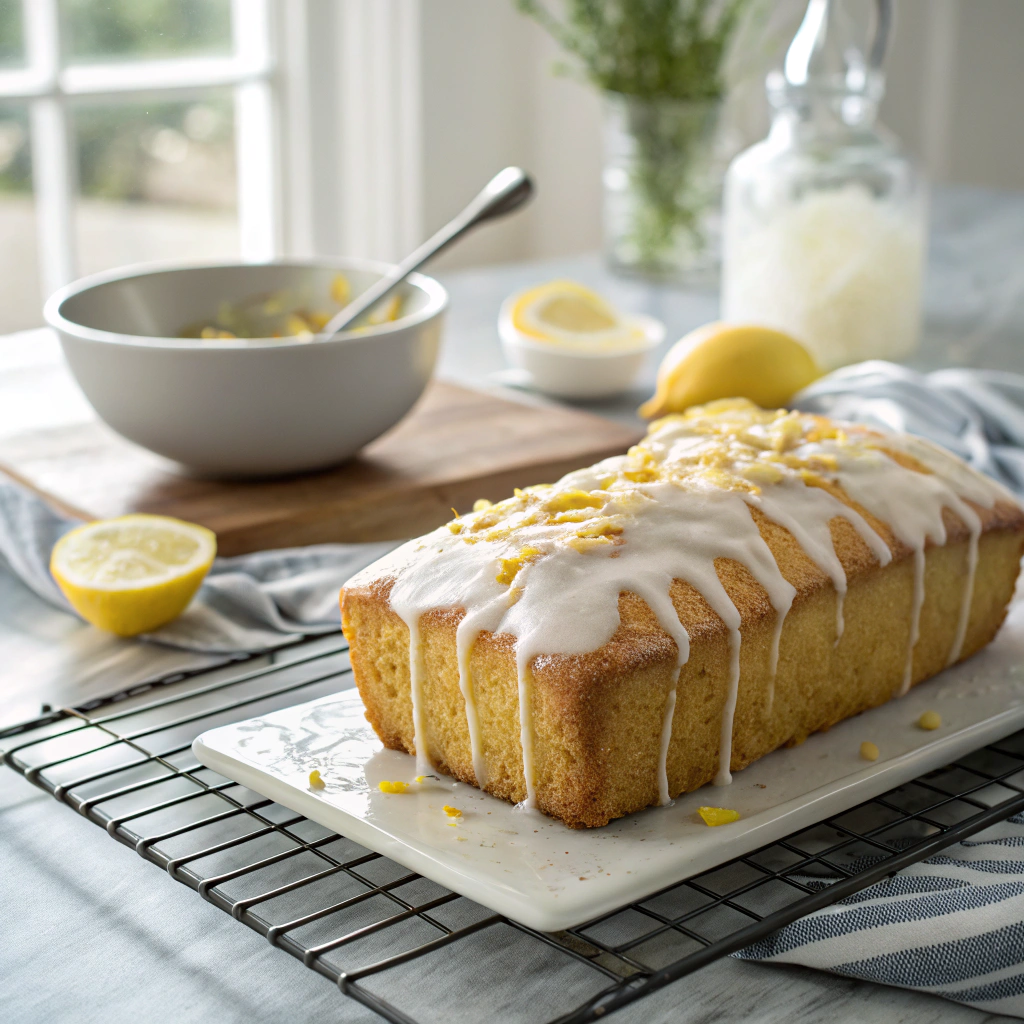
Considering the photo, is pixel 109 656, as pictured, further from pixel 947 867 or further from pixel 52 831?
pixel 947 867

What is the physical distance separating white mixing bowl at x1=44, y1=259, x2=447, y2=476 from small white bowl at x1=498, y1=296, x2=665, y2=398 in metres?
0.34

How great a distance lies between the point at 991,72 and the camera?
378 centimetres

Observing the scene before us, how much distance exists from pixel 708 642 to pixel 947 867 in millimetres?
220

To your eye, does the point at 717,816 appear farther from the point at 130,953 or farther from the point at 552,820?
the point at 130,953

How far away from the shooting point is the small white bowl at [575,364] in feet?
6.56

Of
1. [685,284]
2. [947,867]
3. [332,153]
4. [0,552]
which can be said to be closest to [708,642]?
[947,867]

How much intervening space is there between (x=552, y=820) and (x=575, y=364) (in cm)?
118

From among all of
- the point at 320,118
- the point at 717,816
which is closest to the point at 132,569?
the point at 717,816

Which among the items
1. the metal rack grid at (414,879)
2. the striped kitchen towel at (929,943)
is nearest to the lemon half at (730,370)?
the metal rack grid at (414,879)

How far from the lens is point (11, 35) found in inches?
108

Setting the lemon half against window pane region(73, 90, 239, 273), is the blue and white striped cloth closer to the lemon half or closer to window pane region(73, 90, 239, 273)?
the lemon half

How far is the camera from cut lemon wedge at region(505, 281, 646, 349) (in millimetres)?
2035

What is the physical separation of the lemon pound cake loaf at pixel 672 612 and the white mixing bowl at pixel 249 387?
1.63ft

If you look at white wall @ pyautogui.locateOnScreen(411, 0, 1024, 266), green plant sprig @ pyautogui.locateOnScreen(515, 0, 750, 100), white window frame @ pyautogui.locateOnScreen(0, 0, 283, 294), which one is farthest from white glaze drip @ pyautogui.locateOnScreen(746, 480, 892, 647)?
white wall @ pyautogui.locateOnScreen(411, 0, 1024, 266)
